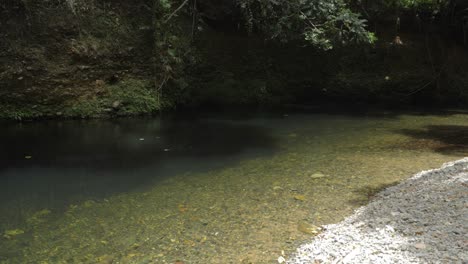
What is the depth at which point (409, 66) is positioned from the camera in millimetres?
12812

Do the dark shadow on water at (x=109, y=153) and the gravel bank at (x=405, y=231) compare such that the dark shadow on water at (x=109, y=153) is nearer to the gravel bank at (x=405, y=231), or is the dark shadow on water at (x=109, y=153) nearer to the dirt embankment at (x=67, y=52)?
the dirt embankment at (x=67, y=52)

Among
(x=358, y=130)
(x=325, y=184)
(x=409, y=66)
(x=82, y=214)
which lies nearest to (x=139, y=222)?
(x=82, y=214)

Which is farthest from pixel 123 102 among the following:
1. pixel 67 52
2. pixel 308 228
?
pixel 308 228

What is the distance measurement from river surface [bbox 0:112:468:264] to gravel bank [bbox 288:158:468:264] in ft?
0.95

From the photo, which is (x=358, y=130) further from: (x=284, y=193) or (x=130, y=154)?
(x=130, y=154)

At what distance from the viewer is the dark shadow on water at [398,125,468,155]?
7.23 meters

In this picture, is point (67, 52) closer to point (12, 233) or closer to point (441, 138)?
point (12, 233)

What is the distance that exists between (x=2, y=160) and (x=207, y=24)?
24.5ft

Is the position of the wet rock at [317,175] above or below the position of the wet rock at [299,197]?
above

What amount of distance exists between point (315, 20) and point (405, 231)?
6.35m

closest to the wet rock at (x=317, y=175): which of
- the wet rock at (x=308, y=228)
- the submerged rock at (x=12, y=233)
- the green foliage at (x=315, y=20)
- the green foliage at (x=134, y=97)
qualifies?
the wet rock at (x=308, y=228)

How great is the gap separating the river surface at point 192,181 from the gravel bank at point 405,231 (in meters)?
0.29

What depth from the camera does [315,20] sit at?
9.02m

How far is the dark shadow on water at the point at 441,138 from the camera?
723cm
